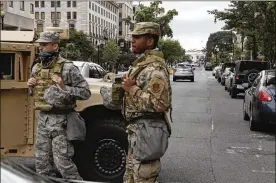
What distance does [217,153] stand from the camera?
8102 mm

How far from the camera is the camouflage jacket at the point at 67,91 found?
4.52 metres

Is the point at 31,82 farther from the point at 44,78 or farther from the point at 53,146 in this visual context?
the point at 53,146

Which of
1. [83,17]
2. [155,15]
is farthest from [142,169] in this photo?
[83,17]

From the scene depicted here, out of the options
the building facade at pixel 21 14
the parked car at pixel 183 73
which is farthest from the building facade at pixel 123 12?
the parked car at pixel 183 73

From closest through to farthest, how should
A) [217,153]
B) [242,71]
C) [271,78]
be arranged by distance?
[217,153], [271,78], [242,71]

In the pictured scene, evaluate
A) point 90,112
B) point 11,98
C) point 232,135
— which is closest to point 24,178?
point 11,98

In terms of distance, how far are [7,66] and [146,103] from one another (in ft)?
6.46

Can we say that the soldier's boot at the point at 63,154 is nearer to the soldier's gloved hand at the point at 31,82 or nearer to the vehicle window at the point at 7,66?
the soldier's gloved hand at the point at 31,82

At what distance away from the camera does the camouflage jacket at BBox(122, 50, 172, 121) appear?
356cm

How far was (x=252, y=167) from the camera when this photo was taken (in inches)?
277

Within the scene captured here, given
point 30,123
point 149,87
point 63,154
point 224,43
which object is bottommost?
point 63,154

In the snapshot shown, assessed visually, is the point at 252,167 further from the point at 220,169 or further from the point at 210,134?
the point at 210,134

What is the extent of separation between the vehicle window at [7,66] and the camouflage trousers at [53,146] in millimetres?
578

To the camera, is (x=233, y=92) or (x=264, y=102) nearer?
(x=264, y=102)
